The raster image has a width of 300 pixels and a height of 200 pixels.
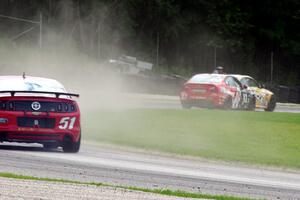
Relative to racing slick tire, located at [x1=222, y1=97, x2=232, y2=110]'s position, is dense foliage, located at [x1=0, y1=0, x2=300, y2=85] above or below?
above

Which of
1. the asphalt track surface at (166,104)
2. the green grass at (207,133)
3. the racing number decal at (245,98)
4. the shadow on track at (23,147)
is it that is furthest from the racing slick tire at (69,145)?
the racing number decal at (245,98)

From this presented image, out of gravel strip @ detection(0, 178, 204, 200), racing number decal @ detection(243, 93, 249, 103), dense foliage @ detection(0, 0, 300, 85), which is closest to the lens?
gravel strip @ detection(0, 178, 204, 200)

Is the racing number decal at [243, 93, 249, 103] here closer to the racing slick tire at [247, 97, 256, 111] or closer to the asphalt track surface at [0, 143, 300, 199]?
the racing slick tire at [247, 97, 256, 111]

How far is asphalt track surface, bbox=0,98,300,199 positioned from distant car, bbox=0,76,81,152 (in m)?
0.25

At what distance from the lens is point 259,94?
120 ft

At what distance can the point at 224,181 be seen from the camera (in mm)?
15281

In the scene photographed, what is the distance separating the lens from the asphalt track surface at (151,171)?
14.2 metres

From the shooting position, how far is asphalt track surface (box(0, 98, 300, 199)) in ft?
46.5

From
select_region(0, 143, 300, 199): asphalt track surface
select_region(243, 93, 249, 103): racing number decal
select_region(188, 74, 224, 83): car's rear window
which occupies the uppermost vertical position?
select_region(188, 74, 224, 83): car's rear window

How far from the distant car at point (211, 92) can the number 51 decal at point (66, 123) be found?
15748 millimetres

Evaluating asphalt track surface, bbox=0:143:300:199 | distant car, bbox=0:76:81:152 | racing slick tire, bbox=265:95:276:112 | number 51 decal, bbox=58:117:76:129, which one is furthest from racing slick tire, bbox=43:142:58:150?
racing slick tire, bbox=265:95:276:112

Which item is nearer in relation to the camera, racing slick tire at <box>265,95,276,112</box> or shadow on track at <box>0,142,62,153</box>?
shadow on track at <box>0,142,62,153</box>

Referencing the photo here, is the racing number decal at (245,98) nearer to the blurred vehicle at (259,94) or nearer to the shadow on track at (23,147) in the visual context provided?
the blurred vehicle at (259,94)

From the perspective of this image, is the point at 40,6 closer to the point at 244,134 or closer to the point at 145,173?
the point at 244,134
